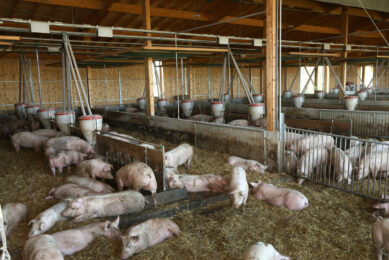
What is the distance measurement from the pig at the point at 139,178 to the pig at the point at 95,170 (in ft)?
3.01

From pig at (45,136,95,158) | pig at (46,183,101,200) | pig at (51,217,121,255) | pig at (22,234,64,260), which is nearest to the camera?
pig at (22,234,64,260)

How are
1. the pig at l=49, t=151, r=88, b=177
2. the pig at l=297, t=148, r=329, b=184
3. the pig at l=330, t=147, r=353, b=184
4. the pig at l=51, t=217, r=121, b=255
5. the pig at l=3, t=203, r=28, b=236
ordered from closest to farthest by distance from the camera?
1. the pig at l=51, t=217, r=121, b=255
2. the pig at l=3, t=203, r=28, b=236
3. the pig at l=330, t=147, r=353, b=184
4. the pig at l=297, t=148, r=329, b=184
5. the pig at l=49, t=151, r=88, b=177

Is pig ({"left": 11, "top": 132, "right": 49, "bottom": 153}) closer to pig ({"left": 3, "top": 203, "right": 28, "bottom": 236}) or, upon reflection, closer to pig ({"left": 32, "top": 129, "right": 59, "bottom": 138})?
pig ({"left": 32, "top": 129, "right": 59, "bottom": 138})

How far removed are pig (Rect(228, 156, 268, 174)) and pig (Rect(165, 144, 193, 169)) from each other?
1.02 m

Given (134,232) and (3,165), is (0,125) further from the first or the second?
(134,232)

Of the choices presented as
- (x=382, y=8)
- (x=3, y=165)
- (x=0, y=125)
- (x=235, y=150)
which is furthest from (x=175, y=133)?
(x=382, y=8)

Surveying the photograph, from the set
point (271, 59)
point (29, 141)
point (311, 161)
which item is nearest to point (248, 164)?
point (311, 161)

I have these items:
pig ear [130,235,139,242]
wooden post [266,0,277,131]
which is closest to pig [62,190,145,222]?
pig ear [130,235,139,242]

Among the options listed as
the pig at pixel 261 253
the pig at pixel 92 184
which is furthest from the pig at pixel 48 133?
the pig at pixel 261 253

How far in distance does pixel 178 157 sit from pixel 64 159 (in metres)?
2.74

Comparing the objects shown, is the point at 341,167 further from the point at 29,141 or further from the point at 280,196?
the point at 29,141

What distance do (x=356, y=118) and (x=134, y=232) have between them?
9.09m

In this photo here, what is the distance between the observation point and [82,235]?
4555 millimetres

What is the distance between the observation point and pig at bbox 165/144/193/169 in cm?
729
